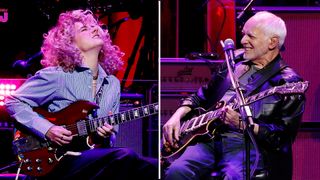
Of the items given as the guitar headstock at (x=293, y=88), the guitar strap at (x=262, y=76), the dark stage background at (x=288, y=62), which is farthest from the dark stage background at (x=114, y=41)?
the guitar headstock at (x=293, y=88)

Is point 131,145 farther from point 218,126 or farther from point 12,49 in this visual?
point 12,49

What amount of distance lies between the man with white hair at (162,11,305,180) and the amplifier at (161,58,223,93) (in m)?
0.45

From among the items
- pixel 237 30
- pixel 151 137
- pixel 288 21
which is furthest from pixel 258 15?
pixel 151 137

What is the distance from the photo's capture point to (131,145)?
4898 mm

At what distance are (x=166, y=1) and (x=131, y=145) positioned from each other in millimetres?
1722

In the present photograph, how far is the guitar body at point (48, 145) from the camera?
3.90 metres

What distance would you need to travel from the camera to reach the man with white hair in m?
3.73

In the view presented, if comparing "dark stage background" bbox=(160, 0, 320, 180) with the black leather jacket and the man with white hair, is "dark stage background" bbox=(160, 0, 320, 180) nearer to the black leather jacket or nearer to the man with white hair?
the man with white hair

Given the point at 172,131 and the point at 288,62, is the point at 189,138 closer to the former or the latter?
the point at 172,131

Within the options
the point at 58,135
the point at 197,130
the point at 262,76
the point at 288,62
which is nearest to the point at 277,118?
the point at 262,76

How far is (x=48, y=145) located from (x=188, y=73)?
→ 135 centimetres

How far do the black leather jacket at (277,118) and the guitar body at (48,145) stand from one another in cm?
111

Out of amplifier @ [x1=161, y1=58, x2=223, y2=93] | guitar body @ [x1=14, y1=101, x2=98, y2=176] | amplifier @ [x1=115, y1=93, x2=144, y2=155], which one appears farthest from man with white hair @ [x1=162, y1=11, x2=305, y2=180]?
amplifier @ [x1=115, y1=93, x2=144, y2=155]

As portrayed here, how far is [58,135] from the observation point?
3.91m
